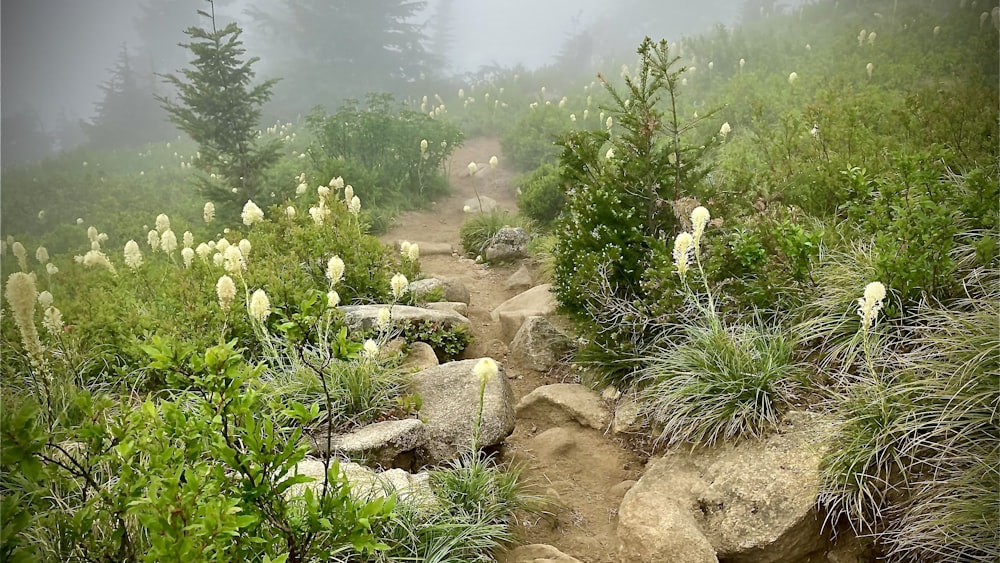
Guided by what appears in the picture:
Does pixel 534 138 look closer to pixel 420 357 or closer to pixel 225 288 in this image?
pixel 420 357

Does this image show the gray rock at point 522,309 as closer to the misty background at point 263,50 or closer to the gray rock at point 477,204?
the misty background at point 263,50

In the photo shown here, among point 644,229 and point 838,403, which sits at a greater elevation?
point 644,229

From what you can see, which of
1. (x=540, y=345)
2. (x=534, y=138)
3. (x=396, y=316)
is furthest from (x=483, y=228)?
(x=534, y=138)

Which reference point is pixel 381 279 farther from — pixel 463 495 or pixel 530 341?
pixel 463 495

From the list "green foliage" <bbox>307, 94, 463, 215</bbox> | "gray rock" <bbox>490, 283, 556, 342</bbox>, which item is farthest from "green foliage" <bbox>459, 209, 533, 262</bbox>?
"green foliage" <bbox>307, 94, 463, 215</bbox>

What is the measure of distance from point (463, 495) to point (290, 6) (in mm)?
25591

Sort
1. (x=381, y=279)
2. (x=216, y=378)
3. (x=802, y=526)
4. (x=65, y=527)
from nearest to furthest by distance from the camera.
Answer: (x=216, y=378)
(x=65, y=527)
(x=802, y=526)
(x=381, y=279)

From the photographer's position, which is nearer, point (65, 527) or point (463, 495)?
point (65, 527)

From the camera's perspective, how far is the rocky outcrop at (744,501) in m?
3.12

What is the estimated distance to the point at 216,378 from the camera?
1.80m

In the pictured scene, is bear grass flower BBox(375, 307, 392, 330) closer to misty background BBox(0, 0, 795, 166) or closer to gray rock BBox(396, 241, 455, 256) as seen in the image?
misty background BBox(0, 0, 795, 166)

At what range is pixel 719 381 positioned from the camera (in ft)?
12.5

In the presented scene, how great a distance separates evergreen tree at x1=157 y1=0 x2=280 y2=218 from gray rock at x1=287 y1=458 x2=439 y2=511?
841 cm

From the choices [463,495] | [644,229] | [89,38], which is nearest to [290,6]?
[89,38]
